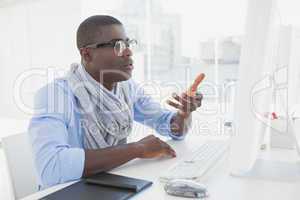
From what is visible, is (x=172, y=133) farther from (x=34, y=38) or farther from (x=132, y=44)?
(x=34, y=38)

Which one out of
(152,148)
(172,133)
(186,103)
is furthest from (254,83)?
(172,133)

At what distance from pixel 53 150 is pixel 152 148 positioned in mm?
292

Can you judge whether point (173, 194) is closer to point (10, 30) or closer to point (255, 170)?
point (255, 170)

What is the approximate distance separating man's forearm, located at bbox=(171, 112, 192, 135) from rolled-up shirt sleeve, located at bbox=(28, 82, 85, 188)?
47 centimetres

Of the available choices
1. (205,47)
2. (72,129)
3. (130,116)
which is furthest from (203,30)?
(72,129)

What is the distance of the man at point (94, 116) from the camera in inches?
36.4

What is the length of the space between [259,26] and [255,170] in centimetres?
38

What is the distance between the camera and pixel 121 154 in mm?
975

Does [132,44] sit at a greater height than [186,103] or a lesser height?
greater

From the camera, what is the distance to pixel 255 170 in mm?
928

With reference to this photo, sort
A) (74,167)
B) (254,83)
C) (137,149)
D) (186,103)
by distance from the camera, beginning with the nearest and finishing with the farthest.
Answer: (254,83) → (74,167) → (137,149) → (186,103)

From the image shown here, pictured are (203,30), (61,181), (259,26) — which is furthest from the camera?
(203,30)

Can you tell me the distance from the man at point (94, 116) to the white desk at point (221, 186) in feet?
0.13

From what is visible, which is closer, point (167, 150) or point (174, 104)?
point (167, 150)
